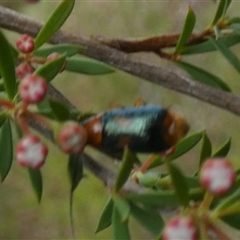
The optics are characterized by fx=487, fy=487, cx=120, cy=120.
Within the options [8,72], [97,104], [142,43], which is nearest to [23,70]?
[8,72]

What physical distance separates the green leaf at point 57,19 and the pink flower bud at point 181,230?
17cm

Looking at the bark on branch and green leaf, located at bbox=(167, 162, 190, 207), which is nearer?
green leaf, located at bbox=(167, 162, 190, 207)

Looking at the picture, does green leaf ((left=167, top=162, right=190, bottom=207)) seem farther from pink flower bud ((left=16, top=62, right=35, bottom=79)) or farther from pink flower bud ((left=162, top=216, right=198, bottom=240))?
pink flower bud ((left=16, top=62, right=35, bottom=79))

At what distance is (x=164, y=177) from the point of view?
0.35 m

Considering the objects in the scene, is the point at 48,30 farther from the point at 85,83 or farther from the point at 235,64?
the point at 85,83

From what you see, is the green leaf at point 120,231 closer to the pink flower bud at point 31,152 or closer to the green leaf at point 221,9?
the pink flower bud at point 31,152

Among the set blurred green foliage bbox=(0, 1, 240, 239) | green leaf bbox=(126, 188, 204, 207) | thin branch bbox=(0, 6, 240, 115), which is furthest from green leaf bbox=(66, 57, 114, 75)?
blurred green foliage bbox=(0, 1, 240, 239)

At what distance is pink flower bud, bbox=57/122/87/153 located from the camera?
228 mm

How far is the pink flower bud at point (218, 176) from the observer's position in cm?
21

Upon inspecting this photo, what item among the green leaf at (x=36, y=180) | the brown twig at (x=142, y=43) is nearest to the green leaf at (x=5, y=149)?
the green leaf at (x=36, y=180)

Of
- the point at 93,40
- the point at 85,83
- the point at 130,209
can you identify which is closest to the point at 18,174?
the point at 85,83

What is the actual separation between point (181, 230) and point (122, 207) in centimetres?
8

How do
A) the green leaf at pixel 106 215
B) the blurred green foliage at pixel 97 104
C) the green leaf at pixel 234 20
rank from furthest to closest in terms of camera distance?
1. the blurred green foliage at pixel 97 104
2. the green leaf at pixel 234 20
3. the green leaf at pixel 106 215

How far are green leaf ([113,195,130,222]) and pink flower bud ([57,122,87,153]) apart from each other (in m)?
0.06
